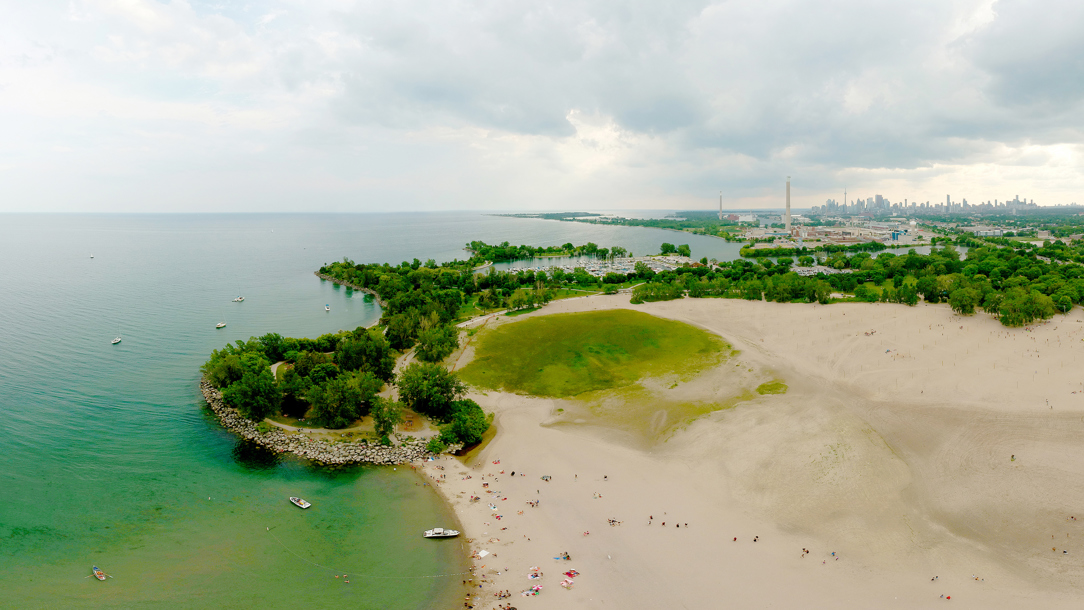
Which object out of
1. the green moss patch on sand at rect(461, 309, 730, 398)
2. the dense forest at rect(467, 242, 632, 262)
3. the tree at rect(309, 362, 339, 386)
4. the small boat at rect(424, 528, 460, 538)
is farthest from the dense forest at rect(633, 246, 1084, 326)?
the small boat at rect(424, 528, 460, 538)

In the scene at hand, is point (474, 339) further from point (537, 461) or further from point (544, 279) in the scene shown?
point (544, 279)

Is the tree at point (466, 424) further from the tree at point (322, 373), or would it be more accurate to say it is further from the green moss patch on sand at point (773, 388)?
the green moss patch on sand at point (773, 388)

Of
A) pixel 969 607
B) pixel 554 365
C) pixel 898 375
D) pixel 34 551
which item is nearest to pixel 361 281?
pixel 554 365

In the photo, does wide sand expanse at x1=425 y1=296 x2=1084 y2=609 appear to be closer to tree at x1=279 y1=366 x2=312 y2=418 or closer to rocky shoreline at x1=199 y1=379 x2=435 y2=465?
rocky shoreline at x1=199 y1=379 x2=435 y2=465

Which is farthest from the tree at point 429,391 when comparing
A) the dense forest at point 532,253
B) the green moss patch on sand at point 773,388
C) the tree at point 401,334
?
the dense forest at point 532,253

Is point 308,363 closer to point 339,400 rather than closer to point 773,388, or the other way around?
point 339,400

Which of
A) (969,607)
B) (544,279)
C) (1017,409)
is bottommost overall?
(969,607)
